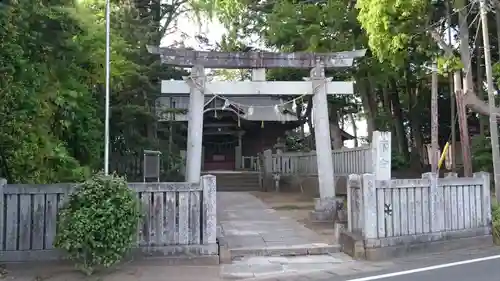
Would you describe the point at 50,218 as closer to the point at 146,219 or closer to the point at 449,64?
the point at 146,219

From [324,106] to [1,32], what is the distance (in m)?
9.61

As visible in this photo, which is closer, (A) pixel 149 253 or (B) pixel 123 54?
(A) pixel 149 253

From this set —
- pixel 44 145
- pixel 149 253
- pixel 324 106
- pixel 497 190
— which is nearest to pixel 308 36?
pixel 324 106

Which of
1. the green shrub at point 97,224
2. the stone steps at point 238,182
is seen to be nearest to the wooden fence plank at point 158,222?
Result: the green shrub at point 97,224

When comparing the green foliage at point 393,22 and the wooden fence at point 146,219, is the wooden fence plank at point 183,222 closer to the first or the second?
the wooden fence at point 146,219

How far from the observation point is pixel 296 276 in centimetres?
880

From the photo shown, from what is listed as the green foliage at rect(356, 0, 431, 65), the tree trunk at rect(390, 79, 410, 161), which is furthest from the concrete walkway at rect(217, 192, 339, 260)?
the tree trunk at rect(390, 79, 410, 161)

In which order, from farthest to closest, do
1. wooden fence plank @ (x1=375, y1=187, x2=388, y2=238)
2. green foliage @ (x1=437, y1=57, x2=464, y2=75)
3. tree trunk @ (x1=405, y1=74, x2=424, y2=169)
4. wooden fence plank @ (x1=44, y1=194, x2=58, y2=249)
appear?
tree trunk @ (x1=405, y1=74, x2=424, y2=169) → green foliage @ (x1=437, y1=57, x2=464, y2=75) → wooden fence plank @ (x1=375, y1=187, x2=388, y2=238) → wooden fence plank @ (x1=44, y1=194, x2=58, y2=249)

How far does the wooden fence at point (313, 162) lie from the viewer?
19188mm

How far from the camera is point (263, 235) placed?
499 inches

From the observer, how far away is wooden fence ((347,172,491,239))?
10.3 m

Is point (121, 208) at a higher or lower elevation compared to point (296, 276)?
higher

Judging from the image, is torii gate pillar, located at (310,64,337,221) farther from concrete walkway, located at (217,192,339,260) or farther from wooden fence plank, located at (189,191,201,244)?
wooden fence plank, located at (189,191,201,244)

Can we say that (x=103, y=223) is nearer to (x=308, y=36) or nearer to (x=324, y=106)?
(x=324, y=106)
